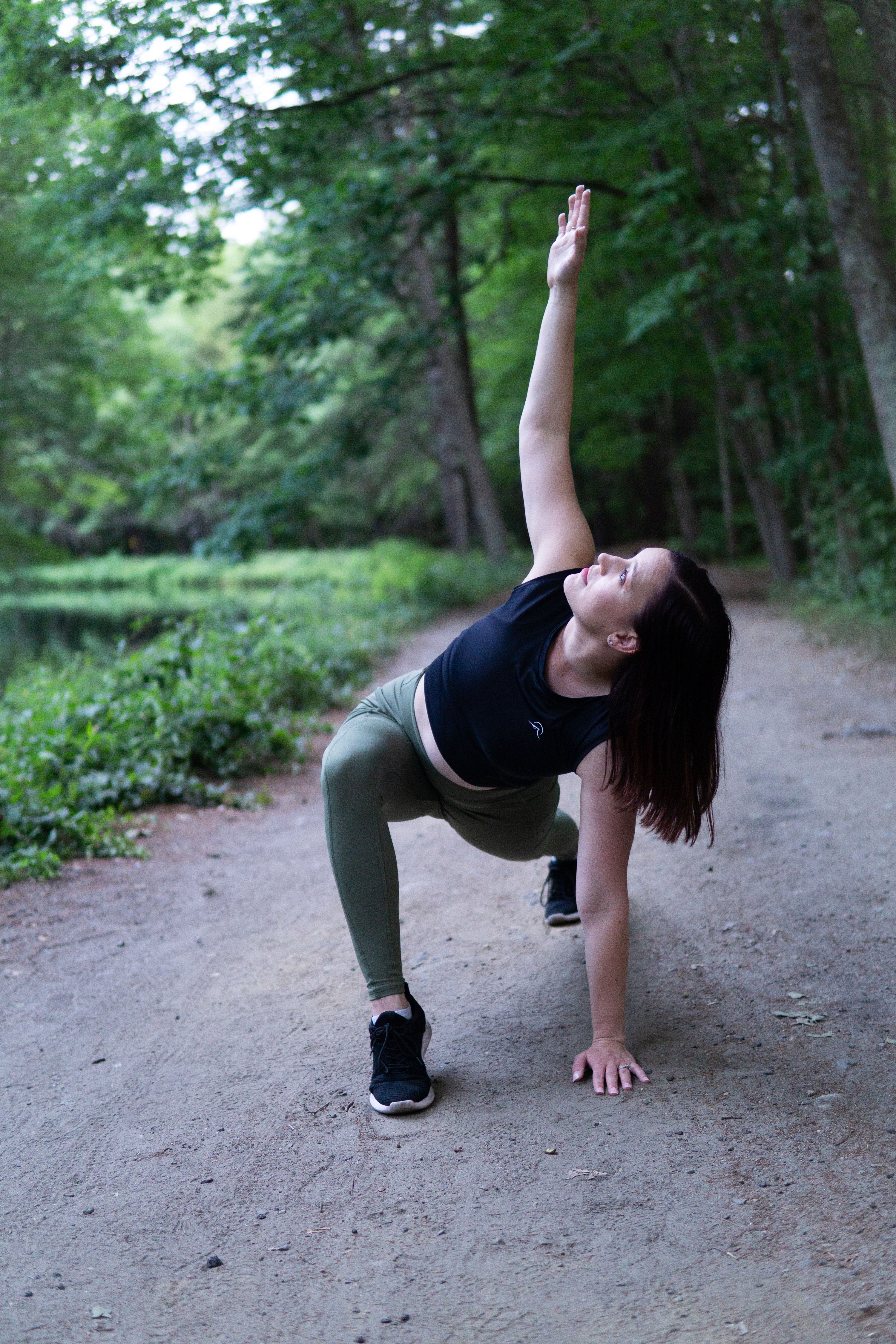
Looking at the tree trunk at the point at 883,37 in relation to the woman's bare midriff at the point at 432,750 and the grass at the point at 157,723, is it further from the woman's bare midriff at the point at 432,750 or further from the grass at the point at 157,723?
the grass at the point at 157,723

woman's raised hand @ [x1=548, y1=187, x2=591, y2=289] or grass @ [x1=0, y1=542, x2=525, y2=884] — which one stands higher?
woman's raised hand @ [x1=548, y1=187, x2=591, y2=289]

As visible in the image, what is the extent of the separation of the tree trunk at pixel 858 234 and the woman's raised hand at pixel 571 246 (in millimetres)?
4700

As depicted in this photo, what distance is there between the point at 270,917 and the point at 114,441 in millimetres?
19610

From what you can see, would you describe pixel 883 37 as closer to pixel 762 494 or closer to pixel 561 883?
pixel 561 883

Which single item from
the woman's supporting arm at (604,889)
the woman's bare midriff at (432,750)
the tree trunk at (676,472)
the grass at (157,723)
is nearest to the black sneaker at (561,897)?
the woman's bare midriff at (432,750)

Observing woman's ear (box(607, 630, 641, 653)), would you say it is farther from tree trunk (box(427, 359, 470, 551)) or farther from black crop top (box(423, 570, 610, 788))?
tree trunk (box(427, 359, 470, 551))

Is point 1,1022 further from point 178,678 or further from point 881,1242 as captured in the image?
point 178,678

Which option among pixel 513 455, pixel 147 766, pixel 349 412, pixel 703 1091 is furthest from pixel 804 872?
pixel 513 455

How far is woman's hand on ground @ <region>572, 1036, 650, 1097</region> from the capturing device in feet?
8.70

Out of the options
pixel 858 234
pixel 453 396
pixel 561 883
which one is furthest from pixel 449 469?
pixel 561 883

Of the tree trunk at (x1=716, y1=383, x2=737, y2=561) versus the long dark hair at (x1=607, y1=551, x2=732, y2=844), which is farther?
the tree trunk at (x1=716, y1=383, x2=737, y2=561)

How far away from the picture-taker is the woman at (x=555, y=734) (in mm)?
2527

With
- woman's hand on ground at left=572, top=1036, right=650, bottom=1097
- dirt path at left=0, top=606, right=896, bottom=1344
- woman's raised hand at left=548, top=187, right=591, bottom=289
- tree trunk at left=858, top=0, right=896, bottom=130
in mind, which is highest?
tree trunk at left=858, top=0, right=896, bottom=130

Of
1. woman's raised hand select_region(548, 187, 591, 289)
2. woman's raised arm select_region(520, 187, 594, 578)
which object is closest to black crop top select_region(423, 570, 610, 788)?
woman's raised arm select_region(520, 187, 594, 578)
